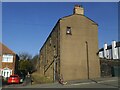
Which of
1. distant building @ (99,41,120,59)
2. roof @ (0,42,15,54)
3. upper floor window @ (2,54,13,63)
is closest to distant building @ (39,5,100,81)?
upper floor window @ (2,54,13,63)

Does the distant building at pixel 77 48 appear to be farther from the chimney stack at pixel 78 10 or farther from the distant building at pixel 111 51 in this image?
the distant building at pixel 111 51

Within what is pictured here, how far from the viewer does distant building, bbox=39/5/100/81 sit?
115 feet

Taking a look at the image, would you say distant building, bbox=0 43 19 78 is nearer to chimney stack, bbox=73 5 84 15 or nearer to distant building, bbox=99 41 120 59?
chimney stack, bbox=73 5 84 15

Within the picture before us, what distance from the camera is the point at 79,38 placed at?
1439 inches

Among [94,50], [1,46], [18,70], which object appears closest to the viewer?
[94,50]

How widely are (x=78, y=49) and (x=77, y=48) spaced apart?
215 millimetres

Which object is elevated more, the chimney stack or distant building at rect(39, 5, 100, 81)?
the chimney stack

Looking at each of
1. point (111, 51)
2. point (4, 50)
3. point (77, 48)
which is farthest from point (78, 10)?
point (111, 51)

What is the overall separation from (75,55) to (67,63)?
175cm

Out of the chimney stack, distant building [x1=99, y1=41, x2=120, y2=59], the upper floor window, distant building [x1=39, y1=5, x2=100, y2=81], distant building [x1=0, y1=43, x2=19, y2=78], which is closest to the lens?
distant building [x1=39, y1=5, x2=100, y2=81]

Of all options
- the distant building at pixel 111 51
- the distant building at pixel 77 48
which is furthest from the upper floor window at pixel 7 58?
the distant building at pixel 111 51

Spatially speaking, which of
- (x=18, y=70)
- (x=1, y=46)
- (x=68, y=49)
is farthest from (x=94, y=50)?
(x=18, y=70)

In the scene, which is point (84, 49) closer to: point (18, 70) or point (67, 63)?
point (67, 63)

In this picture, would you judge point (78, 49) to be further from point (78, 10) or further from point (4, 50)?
point (4, 50)
